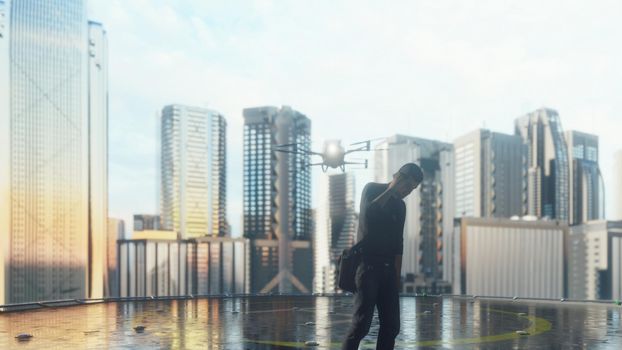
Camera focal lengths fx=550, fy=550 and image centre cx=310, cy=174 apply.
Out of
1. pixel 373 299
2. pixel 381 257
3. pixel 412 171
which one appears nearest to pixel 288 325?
pixel 373 299

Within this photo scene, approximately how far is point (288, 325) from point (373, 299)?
513 centimetres

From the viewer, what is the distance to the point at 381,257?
6.15 meters

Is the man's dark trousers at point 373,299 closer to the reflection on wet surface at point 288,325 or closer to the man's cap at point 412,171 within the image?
the man's cap at point 412,171

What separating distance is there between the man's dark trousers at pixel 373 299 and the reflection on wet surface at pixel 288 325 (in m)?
1.96

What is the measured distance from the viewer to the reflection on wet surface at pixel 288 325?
28.1 ft

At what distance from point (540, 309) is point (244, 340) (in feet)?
32.4

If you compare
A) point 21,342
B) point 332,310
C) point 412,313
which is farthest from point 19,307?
point 412,313

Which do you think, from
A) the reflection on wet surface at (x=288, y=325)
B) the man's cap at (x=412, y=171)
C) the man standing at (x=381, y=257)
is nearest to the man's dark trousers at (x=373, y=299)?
the man standing at (x=381, y=257)

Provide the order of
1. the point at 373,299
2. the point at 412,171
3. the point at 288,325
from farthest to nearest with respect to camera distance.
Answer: the point at 288,325 → the point at 412,171 → the point at 373,299

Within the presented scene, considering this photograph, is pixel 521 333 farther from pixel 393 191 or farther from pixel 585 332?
pixel 393 191

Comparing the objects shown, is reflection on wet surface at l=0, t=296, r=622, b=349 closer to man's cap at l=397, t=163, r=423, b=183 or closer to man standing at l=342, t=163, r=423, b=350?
man standing at l=342, t=163, r=423, b=350

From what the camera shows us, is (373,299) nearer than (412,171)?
Yes

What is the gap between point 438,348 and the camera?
8203mm

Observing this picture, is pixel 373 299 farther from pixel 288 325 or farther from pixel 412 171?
pixel 288 325
